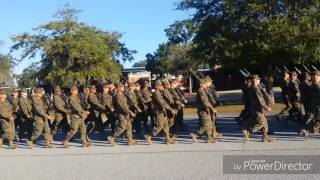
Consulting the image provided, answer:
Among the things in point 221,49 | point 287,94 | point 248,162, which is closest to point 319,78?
point 287,94

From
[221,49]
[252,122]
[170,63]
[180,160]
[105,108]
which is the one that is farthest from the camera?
[170,63]

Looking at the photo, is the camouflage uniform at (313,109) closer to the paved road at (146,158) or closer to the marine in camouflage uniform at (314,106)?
the marine in camouflage uniform at (314,106)

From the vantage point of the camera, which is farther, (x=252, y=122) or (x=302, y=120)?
(x=302, y=120)

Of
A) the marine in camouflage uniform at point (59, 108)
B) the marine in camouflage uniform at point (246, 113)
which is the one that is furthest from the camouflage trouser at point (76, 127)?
the marine in camouflage uniform at point (246, 113)

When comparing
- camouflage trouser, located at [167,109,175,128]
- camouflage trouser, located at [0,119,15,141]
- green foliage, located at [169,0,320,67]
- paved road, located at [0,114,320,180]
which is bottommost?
paved road, located at [0,114,320,180]

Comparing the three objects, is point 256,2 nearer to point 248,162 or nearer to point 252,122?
point 252,122

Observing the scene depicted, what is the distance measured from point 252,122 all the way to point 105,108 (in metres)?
4.31

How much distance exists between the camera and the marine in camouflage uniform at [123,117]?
13945 millimetres

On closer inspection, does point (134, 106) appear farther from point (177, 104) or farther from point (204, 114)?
point (204, 114)

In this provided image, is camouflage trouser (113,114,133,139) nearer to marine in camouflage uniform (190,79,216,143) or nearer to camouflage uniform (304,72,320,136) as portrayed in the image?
marine in camouflage uniform (190,79,216,143)

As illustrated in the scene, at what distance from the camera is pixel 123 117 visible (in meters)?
14.1

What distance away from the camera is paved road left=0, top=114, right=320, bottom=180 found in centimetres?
990

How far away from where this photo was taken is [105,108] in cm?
1521

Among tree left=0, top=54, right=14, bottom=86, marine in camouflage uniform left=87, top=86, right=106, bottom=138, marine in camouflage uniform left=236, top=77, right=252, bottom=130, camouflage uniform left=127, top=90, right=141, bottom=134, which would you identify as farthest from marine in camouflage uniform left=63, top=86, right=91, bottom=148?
tree left=0, top=54, right=14, bottom=86
